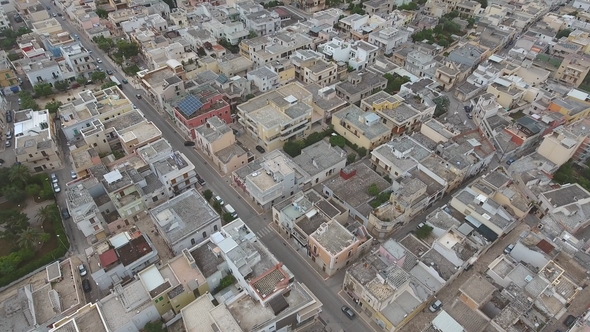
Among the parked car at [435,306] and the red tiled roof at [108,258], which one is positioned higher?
the red tiled roof at [108,258]

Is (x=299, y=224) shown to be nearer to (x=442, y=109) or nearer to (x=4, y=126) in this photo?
(x=442, y=109)

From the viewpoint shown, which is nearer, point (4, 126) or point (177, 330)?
point (177, 330)

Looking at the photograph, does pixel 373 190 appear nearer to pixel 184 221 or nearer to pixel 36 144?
pixel 184 221

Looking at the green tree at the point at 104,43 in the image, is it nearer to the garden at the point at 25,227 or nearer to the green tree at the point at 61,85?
the green tree at the point at 61,85

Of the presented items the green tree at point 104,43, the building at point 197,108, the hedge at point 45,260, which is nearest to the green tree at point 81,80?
the green tree at point 104,43

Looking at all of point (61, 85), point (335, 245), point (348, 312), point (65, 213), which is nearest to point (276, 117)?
point (335, 245)

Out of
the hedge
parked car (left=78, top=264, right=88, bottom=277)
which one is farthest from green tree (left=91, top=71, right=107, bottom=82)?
parked car (left=78, top=264, right=88, bottom=277)

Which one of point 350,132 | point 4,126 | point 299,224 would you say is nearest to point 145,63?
point 4,126
